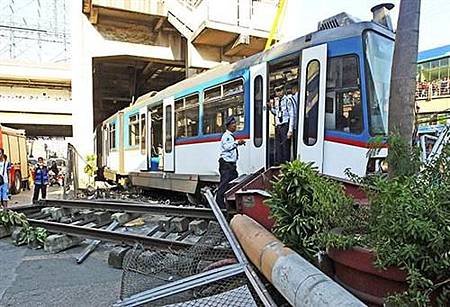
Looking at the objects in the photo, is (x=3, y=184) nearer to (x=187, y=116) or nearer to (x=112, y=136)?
(x=187, y=116)

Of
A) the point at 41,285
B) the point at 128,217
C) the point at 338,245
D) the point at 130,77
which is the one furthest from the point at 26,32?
the point at 338,245

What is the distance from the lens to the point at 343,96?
6.91m

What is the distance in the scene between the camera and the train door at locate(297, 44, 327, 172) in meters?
7.03

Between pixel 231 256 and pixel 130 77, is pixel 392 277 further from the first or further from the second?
pixel 130 77

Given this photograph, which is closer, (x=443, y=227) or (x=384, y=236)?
(x=443, y=227)

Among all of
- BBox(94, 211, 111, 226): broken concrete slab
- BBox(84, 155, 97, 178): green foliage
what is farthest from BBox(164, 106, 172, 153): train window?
BBox(84, 155, 97, 178): green foliage

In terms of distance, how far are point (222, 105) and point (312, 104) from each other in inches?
105

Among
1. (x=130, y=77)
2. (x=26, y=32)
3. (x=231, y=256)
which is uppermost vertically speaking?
(x=26, y=32)

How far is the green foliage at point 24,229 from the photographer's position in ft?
23.1

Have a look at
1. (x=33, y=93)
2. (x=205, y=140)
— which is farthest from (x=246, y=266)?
(x=33, y=93)

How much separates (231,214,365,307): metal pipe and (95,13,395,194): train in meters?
1.92

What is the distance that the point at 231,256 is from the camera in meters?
3.60

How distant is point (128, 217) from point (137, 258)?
3.98 metres

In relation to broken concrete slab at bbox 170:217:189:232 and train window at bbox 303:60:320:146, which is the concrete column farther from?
train window at bbox 303:60:320:146
